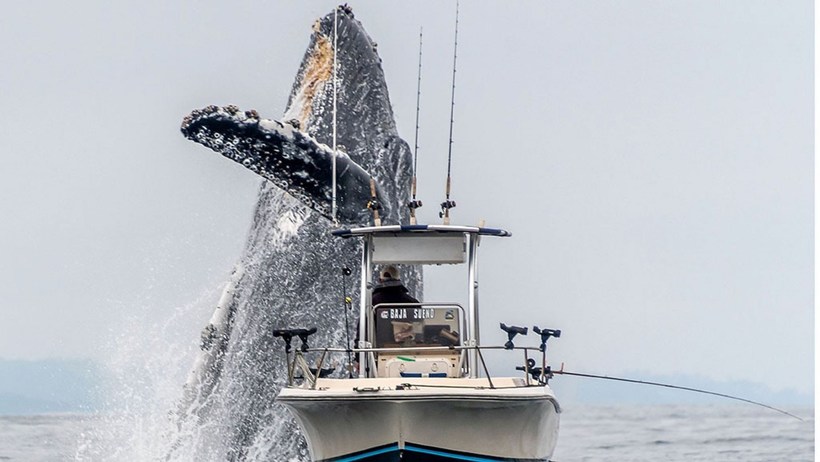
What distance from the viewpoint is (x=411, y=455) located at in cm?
Answer: 1243

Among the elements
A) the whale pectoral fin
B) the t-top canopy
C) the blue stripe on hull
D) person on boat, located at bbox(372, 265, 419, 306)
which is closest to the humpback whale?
the whale pectoral fin

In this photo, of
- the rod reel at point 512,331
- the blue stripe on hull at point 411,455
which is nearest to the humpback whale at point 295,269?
the rod reel at point 512,331

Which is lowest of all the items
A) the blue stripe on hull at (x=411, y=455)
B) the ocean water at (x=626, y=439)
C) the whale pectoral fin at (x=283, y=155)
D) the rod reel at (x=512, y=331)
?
the ocean water at (x=626, y=439)

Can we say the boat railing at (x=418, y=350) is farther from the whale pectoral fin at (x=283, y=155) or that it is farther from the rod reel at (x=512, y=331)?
the whale pectoral fin at (x=283, y=155)

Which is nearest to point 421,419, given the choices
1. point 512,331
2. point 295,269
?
point 512,331

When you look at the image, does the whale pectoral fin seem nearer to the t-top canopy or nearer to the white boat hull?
the t-top canopy

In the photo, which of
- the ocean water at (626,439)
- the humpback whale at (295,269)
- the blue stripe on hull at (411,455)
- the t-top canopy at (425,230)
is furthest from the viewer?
the ocean water at (626,439)

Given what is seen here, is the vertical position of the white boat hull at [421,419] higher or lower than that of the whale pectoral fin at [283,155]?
lower

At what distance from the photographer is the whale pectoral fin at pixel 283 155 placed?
15211 millimetres

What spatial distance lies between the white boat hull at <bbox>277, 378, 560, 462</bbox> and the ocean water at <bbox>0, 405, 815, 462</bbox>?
5.28m

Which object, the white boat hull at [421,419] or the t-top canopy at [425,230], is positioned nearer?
the white boat hull at [421,419]

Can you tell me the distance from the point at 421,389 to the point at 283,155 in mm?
3837

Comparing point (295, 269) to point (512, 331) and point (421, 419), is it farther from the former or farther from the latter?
point (421, 419)

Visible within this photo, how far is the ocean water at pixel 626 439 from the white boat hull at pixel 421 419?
17.3 ft
